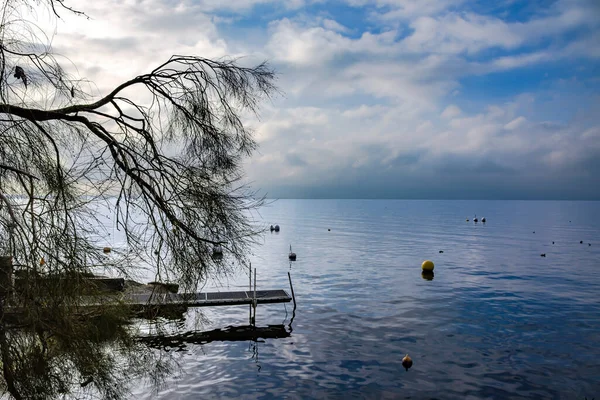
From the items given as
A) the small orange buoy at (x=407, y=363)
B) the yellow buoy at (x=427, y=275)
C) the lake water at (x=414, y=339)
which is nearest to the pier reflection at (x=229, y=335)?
the lake water at (x=414, y=339)

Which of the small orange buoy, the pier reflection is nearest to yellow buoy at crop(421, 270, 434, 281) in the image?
the pier reflection

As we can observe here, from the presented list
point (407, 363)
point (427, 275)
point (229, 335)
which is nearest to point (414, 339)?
point (407, 363)

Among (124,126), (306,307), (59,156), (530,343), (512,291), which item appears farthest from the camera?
(512,291)

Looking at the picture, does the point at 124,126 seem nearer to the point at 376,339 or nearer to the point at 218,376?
the point at 218,376

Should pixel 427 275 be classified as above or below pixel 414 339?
above

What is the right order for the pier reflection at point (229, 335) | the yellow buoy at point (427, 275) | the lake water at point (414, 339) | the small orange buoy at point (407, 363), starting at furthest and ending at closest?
1. the yellow buoy at point (427, 275)
2. the pier reflection at point (229, 335)
3. the small orange buoy at point (407, 363)
4. the lake water at point (414, 339)

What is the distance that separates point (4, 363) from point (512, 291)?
36694mm

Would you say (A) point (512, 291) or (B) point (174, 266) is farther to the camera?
(A) point (512, 291)

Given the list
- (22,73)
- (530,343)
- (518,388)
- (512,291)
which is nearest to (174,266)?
(22,73)

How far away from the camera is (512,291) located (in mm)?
35594

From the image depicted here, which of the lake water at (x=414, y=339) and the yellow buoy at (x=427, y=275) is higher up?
the yellow buoy at (x=427, y=275)

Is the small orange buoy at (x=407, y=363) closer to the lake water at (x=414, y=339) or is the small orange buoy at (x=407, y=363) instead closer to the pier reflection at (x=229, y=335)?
the lake water at (x=414, y=339)

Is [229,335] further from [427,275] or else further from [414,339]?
[427,275]

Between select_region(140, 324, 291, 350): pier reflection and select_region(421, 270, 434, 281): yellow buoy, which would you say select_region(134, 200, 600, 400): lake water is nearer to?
select_region(421, 270, 434, 281): yellow buoy
